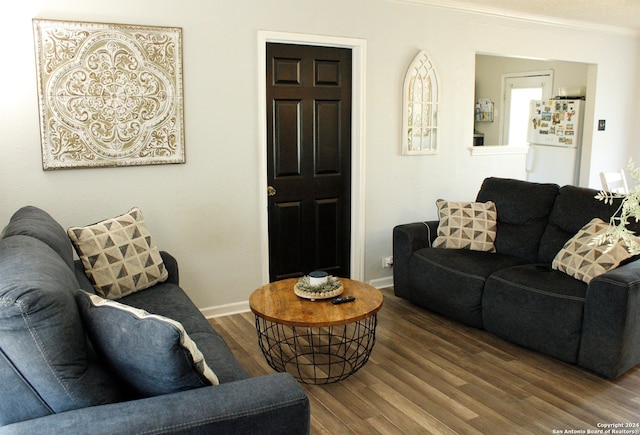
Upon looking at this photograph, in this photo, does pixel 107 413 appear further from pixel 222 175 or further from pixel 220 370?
pixel 222 175

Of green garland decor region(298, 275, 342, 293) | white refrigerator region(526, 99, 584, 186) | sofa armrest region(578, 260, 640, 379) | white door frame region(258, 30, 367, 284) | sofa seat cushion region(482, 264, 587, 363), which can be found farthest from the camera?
white refrigerator region(526, 99, 584, 186)

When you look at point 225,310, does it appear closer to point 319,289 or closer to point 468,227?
point 319,289

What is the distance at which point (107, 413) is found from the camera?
5.07ft

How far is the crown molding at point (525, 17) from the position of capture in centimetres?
479

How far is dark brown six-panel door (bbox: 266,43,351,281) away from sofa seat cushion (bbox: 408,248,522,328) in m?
0.77

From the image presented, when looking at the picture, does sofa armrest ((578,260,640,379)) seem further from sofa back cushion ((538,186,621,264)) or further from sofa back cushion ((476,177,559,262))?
sofa back cushion ((476,177,559,262))

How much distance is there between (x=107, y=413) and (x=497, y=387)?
215 cm

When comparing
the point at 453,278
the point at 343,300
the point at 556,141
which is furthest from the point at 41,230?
the point at 556,141

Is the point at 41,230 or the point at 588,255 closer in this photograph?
the point at 41,230

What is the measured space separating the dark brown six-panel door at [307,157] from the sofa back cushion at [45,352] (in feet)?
8.83

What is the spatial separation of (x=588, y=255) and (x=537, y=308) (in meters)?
0.44

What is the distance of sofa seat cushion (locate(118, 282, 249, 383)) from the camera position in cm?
220

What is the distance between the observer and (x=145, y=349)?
1591 mm

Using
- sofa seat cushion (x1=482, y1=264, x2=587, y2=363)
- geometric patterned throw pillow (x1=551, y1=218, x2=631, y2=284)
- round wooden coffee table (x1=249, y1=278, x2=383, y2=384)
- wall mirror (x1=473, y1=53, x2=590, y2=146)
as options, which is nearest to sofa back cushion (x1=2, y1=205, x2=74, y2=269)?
round wooden coffee table (x1=249, y1=278, x2=383, y2=384)
